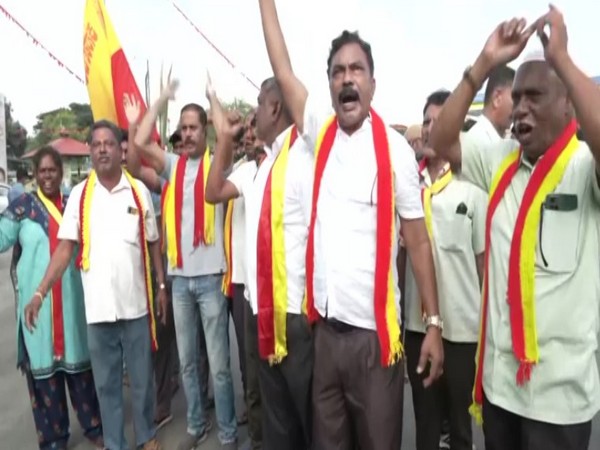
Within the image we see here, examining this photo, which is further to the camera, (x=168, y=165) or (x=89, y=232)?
(x=168, y=165)

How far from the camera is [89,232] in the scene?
3.36 m

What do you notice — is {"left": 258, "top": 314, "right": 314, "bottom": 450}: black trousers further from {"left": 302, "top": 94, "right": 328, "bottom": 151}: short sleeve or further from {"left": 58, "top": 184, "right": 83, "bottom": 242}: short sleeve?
{"left": 58, "top": 184, "right": 83, "bottom": 242}: short sleeve

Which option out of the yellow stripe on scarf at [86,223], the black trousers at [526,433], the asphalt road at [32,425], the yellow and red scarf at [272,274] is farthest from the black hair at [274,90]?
the asphalt road at [32,425]

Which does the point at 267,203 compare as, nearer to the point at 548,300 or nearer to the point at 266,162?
the point at 266,162

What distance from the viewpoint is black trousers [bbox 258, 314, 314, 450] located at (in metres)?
2.50

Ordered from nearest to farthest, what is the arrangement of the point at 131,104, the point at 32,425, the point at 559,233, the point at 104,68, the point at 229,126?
1. the point at 559,233
2. the point at 229,126
3. the point at 32,425
4. the point at 131,104
5. the point at 104,68

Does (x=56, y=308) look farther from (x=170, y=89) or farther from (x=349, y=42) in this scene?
(x=349, y=42)

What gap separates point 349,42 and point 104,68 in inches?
155

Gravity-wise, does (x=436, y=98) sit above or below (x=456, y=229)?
above

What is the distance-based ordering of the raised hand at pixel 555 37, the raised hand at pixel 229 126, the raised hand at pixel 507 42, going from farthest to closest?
1. the raised hand at pixel 229 126
2. the raised hand at pixel 507 42
3. the raised hand at pixel 555 37

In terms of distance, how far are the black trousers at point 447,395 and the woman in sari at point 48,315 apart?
210 cm

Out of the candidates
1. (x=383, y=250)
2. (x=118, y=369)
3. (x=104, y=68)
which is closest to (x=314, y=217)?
(x=383, y=250)

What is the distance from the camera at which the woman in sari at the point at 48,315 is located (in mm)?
3557

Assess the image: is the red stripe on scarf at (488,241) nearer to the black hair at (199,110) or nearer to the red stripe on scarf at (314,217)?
the red stripe on scarf at (314,217)
